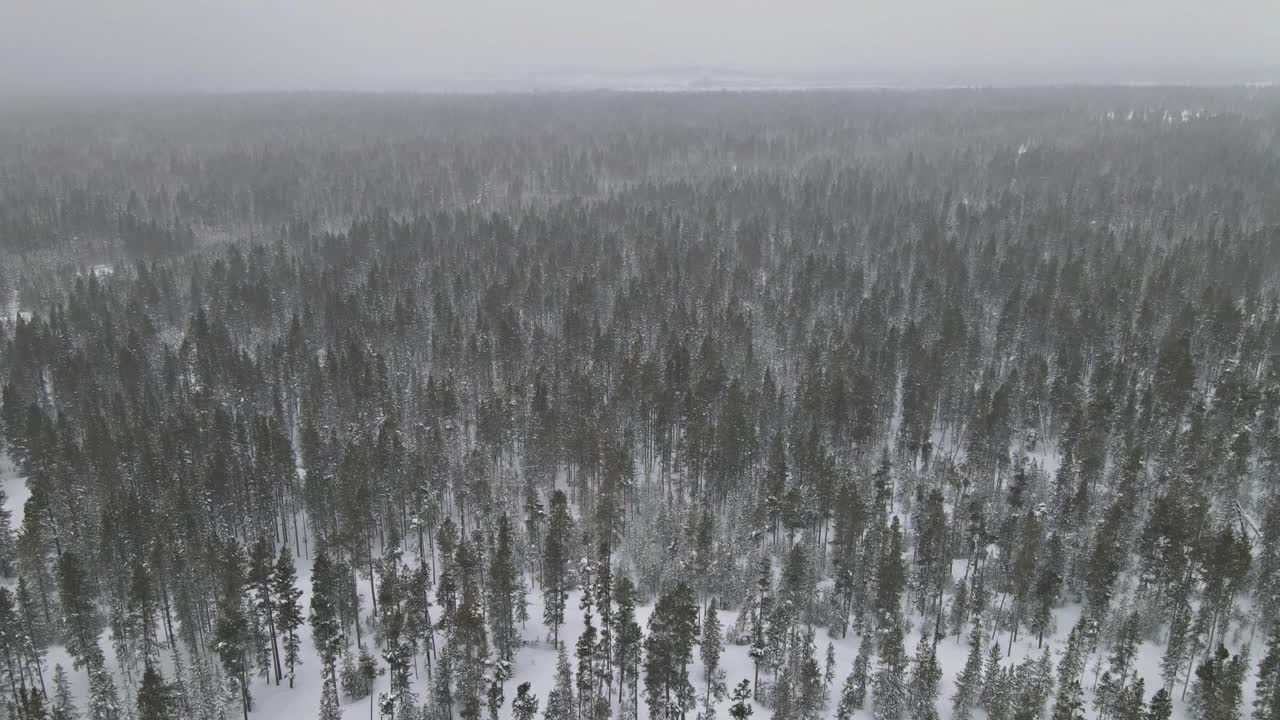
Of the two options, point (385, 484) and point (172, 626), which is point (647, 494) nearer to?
point (385, 484)

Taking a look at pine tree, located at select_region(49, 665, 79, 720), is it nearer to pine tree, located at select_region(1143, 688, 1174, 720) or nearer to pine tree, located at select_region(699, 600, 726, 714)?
pine tree, located at select_region(699, 600, 726, 714)

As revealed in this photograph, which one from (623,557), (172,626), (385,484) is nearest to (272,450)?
(385,484)

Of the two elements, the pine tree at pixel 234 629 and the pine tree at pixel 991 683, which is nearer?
the pine tree at pixel 234 629

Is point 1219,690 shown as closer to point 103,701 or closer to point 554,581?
point 554,581

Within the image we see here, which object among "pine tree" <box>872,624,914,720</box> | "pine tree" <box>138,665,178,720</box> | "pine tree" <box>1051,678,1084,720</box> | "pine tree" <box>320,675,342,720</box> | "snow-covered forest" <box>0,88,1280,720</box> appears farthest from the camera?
"snow-covered forest" <box>0,88,1280,720</box>

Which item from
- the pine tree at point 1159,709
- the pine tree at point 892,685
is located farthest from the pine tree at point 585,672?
the pine tree at point 1159,709

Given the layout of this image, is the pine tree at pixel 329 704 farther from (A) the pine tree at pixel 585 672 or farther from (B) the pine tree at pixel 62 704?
(A) the pine tree at pixel 585 672

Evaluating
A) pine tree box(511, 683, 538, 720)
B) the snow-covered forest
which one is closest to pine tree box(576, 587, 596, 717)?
the snow-covered forest

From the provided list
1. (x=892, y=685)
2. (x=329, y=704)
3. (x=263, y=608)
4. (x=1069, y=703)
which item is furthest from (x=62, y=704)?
(x=1069, y=703)
